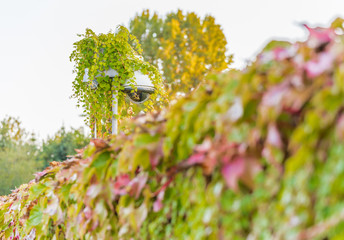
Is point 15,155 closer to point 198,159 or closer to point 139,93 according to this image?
point 139,93

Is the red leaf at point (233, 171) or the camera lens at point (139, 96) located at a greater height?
the camera lens at point (139, 96)

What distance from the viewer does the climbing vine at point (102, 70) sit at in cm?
667

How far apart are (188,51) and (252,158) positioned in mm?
22181

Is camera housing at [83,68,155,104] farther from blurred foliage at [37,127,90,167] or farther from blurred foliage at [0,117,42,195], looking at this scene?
blurred foliage at [37,127,90,167]

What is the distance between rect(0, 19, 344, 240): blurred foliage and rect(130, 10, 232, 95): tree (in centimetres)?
2006

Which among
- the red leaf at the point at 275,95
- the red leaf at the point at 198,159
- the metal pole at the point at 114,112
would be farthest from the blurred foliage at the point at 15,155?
the red leaf at the point at 275,95

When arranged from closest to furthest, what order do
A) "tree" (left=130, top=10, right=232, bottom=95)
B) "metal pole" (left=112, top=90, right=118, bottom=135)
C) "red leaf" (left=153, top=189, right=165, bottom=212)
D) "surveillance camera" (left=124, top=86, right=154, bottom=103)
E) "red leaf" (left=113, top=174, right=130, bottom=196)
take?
1. "red leaf" (left=153, top=189, right=165, bottom=212)
2. "red leaf" (left=113, top=174, right=130, bottom=196)
3. "metal pole" (left=112, top=90, right=118, bottom=135)
4. "surveillance camera" (left=124, top=86, right=154, bottom=103)
5. "tree" (left=130, top=10, right=232, bottom=95)

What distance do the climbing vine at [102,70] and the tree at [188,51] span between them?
14.7 meters

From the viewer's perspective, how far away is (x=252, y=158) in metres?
1.16

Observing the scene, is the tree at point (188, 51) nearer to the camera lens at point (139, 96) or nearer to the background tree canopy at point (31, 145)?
the background tree canopy at point (31, 145)

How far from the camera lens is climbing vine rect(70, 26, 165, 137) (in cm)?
667

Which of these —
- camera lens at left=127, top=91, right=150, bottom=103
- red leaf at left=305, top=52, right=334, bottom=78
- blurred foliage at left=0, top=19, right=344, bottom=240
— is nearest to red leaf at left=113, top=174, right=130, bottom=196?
blurred foliage at left=0, top=19, right=344, bottom=240

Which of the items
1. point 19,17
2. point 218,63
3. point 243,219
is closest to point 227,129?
point 243,219

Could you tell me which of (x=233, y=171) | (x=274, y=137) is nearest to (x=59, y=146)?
(x=233, y=171)
